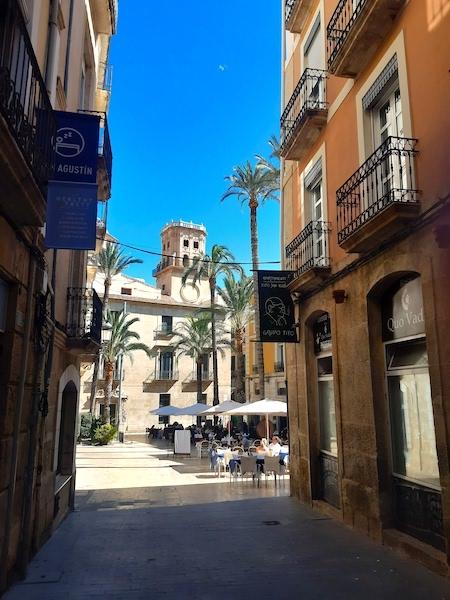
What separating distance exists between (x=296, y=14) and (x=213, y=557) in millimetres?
12008

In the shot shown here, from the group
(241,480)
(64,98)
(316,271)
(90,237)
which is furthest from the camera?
(241,480)

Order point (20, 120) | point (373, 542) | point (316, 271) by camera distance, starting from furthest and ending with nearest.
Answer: point (316, 271)
point (373, 542)
point (20, 120)

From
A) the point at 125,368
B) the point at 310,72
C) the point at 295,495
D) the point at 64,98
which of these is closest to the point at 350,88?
the point at 310,72

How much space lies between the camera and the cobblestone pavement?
5535mm

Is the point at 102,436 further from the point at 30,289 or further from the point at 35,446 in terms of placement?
the point at 30,289

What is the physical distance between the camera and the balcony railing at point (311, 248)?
10.0 metres

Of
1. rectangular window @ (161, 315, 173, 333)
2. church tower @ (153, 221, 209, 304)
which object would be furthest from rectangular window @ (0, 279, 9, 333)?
church tower @ (153, 221, 209, 304)

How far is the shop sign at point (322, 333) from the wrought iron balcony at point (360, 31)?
470cm

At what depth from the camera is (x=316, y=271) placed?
9.77m

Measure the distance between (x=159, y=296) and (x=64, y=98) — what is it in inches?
1798

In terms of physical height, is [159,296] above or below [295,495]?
above

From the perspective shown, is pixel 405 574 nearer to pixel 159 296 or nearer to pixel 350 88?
pixel 350 88

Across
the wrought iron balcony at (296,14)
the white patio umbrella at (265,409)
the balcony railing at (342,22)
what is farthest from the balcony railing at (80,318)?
the white patio umbrella at (265,409)

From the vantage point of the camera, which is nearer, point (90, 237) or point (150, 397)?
point (90, 237)
